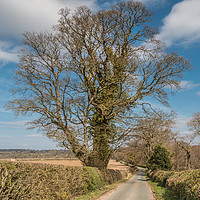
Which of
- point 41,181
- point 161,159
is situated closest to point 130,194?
point 41,181

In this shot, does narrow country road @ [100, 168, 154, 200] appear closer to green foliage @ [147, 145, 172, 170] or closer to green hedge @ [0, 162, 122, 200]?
green hedge @ [0, 162, 122, 200]

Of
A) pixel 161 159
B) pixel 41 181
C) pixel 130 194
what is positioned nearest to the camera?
pixel 41 181

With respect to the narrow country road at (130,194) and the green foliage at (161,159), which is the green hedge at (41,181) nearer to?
the narrow country road at (130,194)

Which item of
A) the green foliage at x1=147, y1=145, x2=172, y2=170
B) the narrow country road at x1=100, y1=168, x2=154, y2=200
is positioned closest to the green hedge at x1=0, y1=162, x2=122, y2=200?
the narrow country road at x1=100, y1=168, x2=154, y2=200

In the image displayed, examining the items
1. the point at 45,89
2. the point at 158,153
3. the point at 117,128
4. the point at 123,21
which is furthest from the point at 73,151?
the point at 158,153

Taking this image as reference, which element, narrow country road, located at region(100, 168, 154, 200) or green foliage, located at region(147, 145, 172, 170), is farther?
green foliage, located at region(147, 145, 172, 170)

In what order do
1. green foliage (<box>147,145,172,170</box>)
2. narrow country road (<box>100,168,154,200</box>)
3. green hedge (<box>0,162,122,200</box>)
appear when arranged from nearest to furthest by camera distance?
1. green hedge (<box>0,162,122,200</box>)
2. narrow country road (<box>100,168,154,200</box>)
3. green foliage (<box>147,145,172,170</box>)

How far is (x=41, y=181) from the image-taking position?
805 cm

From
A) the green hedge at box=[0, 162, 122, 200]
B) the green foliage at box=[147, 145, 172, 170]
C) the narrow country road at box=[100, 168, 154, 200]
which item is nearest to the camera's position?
the green hedge at box=[0, 162, 122, 200]

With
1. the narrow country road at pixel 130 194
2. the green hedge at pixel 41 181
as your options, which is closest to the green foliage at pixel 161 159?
the narrow country road at pixel 130 194

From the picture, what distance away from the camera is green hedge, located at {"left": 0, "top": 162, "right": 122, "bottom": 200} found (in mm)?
5980

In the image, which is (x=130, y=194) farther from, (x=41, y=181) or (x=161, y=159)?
(x=161, y=159)

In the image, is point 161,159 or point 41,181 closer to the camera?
point 41,181

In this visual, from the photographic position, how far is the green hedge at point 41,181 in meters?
5.98
